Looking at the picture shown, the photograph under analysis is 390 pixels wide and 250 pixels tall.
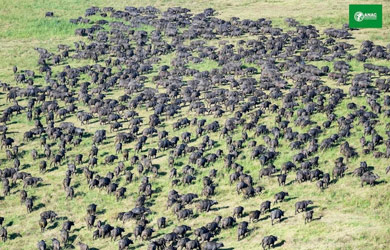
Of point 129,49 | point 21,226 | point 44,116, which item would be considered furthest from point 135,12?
point 21,226

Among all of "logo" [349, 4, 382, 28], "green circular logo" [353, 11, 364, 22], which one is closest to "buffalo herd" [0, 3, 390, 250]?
"logo" [349, 4, 382, 28]

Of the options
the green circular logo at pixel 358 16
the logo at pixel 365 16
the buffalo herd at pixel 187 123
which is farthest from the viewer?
the green circular logo at pixel 358 16

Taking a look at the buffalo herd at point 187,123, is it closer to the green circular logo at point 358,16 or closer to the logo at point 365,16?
the logo at point 365,16

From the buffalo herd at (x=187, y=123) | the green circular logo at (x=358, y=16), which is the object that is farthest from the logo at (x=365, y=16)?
the buffalo herd at (x=187, y=123)

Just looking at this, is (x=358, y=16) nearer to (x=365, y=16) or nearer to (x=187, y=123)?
(x=365, y=16)

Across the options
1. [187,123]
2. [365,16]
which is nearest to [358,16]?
[365,16]
